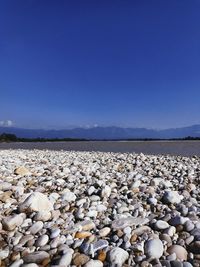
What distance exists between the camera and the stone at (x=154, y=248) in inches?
133

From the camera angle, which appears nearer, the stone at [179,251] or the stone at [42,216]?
the stone at [179,251]

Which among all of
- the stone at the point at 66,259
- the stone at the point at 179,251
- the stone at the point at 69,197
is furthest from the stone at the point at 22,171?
the stone at the point at 179,251

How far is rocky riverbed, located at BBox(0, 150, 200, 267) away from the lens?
3.34 m

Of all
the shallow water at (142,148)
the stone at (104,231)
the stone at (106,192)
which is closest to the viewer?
the stone at (104,231)

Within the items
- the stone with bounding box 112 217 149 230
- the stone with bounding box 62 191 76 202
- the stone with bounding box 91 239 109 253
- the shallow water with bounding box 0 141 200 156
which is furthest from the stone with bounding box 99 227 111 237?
the shallow water with bounding box 0 141 200 156

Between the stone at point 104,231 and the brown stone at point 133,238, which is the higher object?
the stone at point 104,231

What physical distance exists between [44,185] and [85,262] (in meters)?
2.75

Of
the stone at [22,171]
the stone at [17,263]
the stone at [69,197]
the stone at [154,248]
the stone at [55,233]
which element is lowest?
the stone at [17,263]

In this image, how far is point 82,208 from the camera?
4691 millimetres

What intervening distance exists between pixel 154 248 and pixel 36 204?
178 centimetres

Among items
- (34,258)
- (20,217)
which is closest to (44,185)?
(20,217)

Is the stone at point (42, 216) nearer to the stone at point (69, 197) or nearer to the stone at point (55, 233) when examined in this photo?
the stone at point (55, 233)

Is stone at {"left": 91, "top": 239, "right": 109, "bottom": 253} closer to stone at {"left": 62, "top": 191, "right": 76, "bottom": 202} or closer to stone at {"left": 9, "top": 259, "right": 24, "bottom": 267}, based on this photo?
stone at {"left": 9, "top": 259, "right": 24, "bottom": 267}

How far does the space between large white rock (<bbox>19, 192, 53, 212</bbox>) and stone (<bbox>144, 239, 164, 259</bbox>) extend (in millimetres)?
1574
